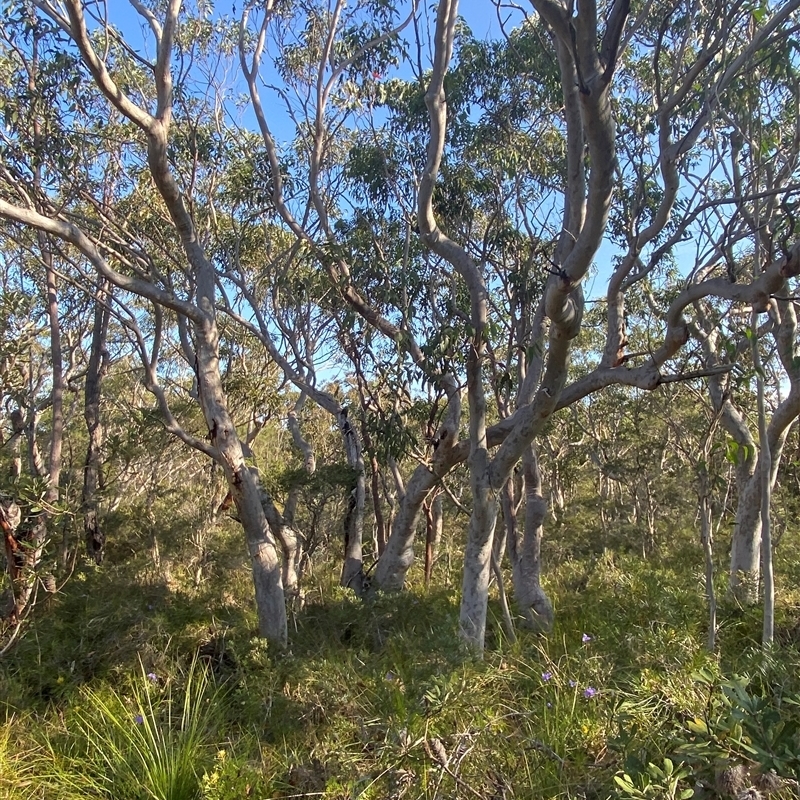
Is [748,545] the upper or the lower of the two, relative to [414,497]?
lower

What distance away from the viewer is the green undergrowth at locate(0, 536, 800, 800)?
2973mm

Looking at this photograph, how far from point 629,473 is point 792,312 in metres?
6.18

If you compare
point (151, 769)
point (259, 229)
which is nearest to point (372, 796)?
point (151, 769)

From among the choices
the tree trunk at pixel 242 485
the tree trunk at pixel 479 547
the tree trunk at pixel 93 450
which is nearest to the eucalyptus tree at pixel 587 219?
the tree trunk at pixel 479 547

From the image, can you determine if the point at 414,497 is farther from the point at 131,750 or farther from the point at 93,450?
the point at 93,450

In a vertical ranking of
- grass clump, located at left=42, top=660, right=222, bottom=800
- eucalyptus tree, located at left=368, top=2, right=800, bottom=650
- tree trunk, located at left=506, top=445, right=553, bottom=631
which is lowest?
grass clump, located at left=42, top=660, right=222, bottom=800

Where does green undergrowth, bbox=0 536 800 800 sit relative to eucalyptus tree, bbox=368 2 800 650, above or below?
below

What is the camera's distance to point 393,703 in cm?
401

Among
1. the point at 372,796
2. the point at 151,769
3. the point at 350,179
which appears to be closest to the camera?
the point at 372,796

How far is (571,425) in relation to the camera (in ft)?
39.7

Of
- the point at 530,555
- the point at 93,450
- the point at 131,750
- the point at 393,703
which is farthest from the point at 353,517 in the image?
the point at 131,750

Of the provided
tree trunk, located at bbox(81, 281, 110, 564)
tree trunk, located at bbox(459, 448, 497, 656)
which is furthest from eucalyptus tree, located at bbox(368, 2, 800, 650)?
tree trunk, located at bbox(81, 281, 110, 564)

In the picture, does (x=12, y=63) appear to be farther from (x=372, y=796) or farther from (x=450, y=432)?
(x=372, y=796)

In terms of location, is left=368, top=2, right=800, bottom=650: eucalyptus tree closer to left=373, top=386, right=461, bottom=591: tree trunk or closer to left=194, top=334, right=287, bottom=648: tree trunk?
left=373, top=386, right=461, bottom=591: tree trunk
